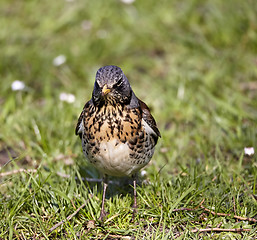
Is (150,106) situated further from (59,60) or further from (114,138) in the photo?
(114,138)

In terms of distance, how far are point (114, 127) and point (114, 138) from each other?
105mm

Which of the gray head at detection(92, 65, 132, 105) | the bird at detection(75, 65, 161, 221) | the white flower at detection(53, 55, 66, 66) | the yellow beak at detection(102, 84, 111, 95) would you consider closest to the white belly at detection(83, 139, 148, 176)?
the bird at detection(75, 65, 161, 221)

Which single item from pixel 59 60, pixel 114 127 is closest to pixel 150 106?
pixel 59 60

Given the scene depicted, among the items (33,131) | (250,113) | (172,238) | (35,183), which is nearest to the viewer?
(172,238)

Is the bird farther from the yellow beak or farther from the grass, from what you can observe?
the grass

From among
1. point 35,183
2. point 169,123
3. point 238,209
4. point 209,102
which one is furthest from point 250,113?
point 35,183

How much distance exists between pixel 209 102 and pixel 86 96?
1984 mm

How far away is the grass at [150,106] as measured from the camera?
4.36m

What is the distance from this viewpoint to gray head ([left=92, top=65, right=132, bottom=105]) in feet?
12.8

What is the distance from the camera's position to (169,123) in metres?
6.62

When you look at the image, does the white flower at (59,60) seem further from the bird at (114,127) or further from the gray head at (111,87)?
the gray head at (111,87)

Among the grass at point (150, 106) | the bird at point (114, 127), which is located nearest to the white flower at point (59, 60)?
the grass at point (150, 106)

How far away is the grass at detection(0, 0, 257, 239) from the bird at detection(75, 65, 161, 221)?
44 cm

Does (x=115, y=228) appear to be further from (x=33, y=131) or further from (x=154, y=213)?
(x=33, y=131)
